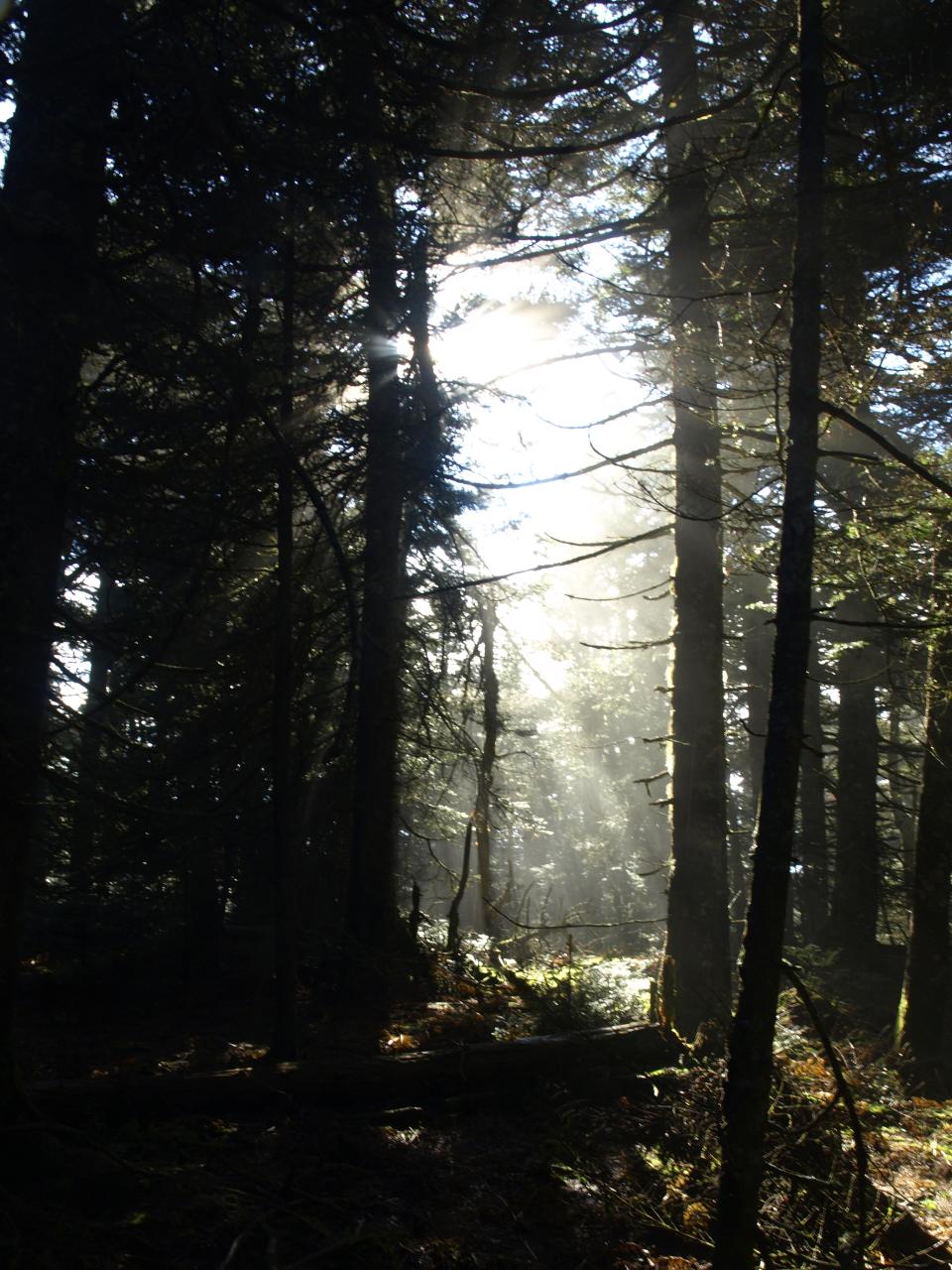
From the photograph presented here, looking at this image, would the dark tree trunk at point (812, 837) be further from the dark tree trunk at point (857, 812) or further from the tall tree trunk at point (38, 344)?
the tall tree trunk at point (38, 344)

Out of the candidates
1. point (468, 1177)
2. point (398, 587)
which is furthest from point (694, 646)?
point (468, 1177)

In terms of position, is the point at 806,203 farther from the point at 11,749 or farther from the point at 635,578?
the point at 635,578

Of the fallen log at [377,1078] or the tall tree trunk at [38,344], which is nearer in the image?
the tall tree trunk at [38,344]

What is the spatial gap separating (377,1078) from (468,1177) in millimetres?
1416

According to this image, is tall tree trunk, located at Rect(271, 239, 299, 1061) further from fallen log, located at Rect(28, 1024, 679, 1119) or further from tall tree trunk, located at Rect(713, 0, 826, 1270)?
tall tree trunk, located at Rect(713, 0, 826, 1270)

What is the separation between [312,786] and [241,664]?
5.48 meters

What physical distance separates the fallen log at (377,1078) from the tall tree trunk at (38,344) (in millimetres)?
1322

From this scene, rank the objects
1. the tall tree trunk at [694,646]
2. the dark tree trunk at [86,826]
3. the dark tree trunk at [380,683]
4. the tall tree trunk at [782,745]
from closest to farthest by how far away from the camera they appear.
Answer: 1. the tall tree trunk at [782,745]
2. the dark tree trunk at [86,826]
3. the tall tree trunk at [694,646]
4. the dark tree trunk at [380,683]

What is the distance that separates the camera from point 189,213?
687cm

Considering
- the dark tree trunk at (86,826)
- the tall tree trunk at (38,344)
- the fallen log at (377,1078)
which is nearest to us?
the tall tree trunk at (38,344)

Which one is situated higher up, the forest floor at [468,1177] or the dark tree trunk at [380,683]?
the dark tree trunk at [380,683]

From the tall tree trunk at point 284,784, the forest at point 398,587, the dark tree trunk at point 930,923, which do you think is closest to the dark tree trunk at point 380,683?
the forest at point 398,587

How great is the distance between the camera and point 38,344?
19.7ft

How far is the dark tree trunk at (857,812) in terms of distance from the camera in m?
18.6
